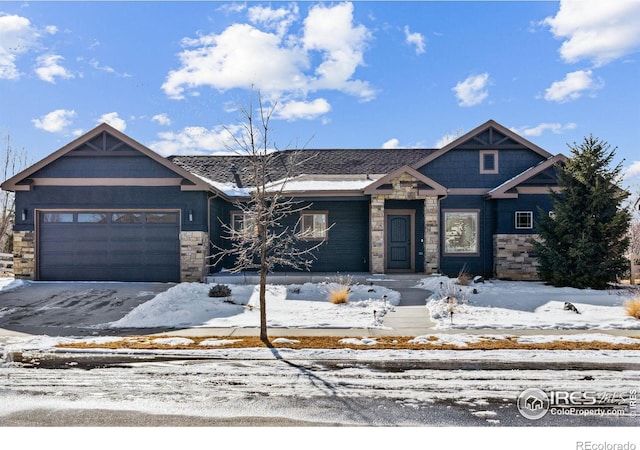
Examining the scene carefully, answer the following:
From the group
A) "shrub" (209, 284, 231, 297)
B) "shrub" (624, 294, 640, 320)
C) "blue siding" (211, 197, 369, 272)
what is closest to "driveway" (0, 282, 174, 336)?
"shrub" (209, 284, 231, 297)

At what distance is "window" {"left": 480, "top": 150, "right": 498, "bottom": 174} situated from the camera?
16.9 meters

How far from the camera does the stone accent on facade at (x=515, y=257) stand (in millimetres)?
16172

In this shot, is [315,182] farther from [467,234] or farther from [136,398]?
[136,398]

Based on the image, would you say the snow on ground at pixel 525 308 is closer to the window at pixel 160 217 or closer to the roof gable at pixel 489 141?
the roof gable at pixel 489 141

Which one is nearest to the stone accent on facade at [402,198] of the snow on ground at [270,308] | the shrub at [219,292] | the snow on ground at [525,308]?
the snow on ground at [525,308]

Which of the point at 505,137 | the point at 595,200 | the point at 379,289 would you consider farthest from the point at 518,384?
the point at 505,137

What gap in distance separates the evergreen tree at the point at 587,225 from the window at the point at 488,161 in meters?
2.68

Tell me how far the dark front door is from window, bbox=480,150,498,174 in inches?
141

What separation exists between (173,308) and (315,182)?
8233 millimetres

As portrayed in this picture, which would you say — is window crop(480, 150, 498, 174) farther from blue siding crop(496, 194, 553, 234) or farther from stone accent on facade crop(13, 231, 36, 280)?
stone accent on facade crop(13, 231, 36, 280)

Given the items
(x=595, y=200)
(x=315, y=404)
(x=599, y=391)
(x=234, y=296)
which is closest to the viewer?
(x=315, y=404)

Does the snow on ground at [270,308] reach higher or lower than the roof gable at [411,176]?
lower

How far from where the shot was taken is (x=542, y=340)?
791 centimetres
